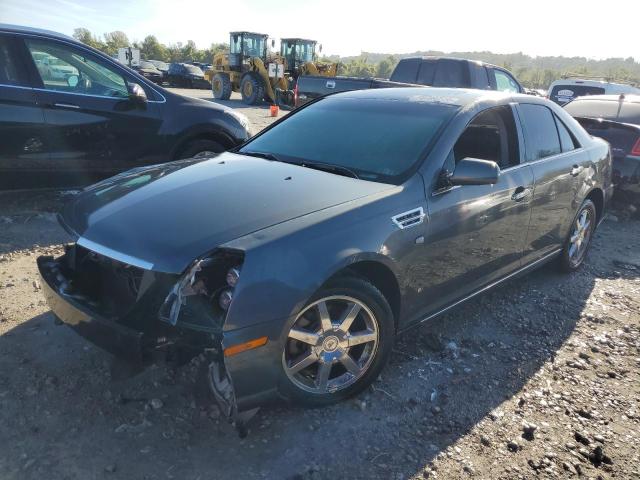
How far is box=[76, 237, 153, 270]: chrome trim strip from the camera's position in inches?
92.0

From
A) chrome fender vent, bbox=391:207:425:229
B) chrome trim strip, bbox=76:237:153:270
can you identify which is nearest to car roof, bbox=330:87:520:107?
chrome fender vent, bbox=391:207:425:229

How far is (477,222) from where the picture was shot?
3.28m

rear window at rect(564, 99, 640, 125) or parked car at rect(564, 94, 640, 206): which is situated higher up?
rear window at rect(564, 99, 640, 125)

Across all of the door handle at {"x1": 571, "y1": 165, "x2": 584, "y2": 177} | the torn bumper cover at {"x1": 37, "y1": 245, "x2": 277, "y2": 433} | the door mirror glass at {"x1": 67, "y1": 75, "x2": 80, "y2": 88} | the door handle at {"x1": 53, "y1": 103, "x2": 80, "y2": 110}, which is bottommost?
the torn bumper cover at {"x1": 37, "y1": 245, "x2": 277, "y2": 433}

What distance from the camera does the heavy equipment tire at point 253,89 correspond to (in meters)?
20.9

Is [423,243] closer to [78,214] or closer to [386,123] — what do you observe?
[386,123]

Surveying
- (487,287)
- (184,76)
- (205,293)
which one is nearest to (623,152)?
(487,287)

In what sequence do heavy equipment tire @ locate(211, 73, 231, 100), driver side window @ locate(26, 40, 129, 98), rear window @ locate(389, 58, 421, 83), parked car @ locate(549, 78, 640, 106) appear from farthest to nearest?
heavy equipment tire @ locate(211, 73, 231, 100)
parked car @ locate(549, 78, 640, 106)
rear window @ locate(389, 58, 421, 83)
driver side window @ locate(26, 40, 129, 98)

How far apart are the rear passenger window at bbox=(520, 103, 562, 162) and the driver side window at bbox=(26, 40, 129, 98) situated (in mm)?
3974

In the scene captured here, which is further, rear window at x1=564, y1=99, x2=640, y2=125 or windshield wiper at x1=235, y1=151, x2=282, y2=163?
rear window at x1=564, y1=99, x2=640, y2=125

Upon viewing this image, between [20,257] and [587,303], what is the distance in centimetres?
483

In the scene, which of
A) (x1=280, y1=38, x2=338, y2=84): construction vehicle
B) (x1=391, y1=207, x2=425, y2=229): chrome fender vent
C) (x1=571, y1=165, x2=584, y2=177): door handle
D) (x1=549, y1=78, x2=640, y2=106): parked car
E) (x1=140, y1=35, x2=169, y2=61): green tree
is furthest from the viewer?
(x1=140, y1=35, x2=169, y2=61): green tree

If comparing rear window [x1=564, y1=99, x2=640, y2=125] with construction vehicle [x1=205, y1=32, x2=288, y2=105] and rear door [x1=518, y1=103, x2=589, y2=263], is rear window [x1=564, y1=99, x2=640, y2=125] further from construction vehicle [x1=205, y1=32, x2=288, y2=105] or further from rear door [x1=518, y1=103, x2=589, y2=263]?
construction vehicle [x1=205, y1=32, x2=288, y2=105]

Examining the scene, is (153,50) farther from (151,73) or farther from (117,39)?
(151,73)
